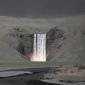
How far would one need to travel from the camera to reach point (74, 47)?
557ft

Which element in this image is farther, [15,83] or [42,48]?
[42,48]

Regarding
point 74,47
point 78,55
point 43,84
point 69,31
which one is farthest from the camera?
point 69,31

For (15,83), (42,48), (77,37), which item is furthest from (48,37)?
(15,83)

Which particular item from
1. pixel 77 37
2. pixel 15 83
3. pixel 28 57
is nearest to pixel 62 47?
pixel 77 37

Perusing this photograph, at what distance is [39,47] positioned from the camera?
188m

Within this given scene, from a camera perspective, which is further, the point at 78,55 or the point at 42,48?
the point at 42,48

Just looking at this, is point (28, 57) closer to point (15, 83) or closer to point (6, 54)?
point (6, 54)

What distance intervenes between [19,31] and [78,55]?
48095mm

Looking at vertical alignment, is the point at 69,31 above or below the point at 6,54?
above

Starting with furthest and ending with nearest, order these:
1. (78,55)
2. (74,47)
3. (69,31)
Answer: (69,31)
(74,47)
(78,55)

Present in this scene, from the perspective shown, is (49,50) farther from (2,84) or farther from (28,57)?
(2,84)

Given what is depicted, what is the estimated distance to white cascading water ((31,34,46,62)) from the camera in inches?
7357

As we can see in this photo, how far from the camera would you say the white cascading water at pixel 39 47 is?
18688 centimetres

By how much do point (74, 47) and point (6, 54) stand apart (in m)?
31.1
